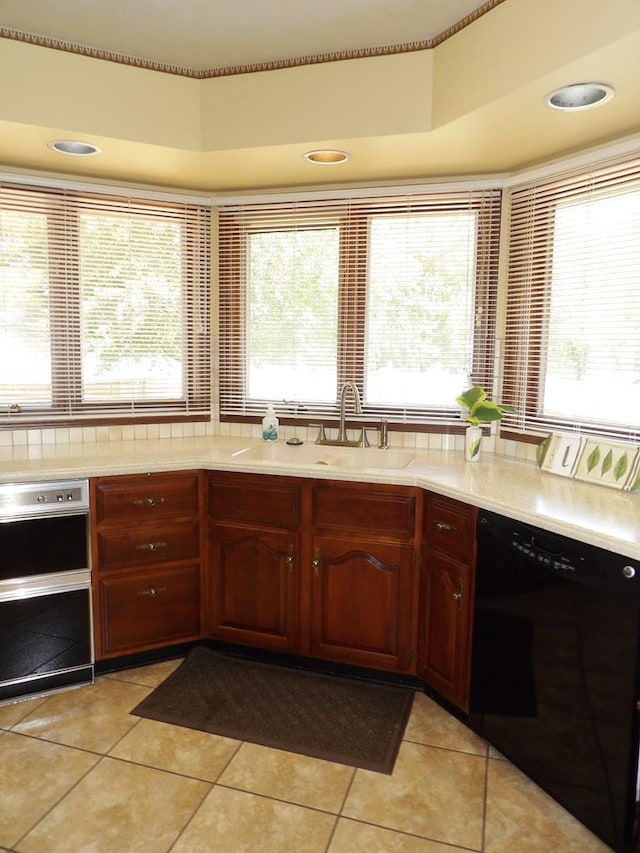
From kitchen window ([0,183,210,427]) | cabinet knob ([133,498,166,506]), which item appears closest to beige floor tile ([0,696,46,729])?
cabinet knob ([133,498,166,506])

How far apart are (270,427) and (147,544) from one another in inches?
36.8

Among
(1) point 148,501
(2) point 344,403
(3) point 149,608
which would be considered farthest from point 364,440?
(3) point 149,608

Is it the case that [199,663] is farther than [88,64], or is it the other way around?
[199,663]

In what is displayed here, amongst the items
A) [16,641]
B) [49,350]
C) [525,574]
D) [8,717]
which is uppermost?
[49,350]

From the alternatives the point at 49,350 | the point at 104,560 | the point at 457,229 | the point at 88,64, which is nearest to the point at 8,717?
the point at 104,560

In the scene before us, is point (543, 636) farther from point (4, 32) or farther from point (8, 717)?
point (4, 32)

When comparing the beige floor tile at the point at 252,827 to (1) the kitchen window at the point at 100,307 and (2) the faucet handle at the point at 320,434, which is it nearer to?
(2) the faucet handle at the point at 320,434

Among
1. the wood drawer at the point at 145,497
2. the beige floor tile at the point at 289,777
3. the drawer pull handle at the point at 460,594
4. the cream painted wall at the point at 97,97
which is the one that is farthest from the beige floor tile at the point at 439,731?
the cream painted wall at the point at 97,97

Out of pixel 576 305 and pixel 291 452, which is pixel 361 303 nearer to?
pixel 291 452

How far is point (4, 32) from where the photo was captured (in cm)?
242

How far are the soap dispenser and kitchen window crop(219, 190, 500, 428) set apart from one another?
77mm

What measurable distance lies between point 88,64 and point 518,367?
2345mm

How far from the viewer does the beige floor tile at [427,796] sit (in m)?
1.97

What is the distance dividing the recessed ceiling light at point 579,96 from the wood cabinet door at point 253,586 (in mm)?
1992
